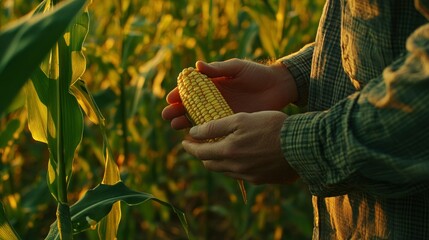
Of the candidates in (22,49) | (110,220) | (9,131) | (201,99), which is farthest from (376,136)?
(9,131)

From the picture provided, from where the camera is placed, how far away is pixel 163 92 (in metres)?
3.89

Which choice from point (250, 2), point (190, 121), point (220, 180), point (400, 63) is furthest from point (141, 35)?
point (400, 63)

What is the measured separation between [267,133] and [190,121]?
436 millimetres

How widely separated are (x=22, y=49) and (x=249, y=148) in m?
0.63

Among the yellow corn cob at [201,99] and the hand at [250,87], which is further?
the hand at [250,87]

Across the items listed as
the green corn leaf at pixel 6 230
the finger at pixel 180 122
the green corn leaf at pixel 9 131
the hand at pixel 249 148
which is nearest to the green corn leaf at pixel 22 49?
the hand at pixel 249 148

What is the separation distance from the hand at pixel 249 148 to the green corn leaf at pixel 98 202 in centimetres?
26

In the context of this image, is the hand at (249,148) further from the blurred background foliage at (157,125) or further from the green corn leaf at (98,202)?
the blurred background foliage at (157,125)

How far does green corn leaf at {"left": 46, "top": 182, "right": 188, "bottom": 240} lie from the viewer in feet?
5.80

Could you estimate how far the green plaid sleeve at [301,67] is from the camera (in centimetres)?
196

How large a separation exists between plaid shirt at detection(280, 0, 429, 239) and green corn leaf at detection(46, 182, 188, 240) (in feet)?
1.52

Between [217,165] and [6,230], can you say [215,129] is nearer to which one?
[217,165]

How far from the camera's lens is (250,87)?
197 centimetres

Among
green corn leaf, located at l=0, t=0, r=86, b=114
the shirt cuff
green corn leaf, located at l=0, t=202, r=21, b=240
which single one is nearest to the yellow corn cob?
the shirt cuff
